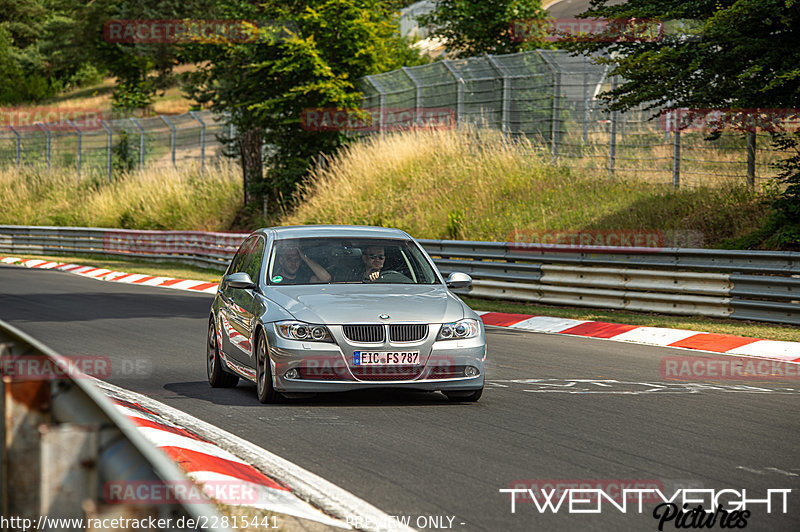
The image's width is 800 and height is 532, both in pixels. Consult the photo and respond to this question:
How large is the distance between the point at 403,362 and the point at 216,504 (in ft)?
11.3

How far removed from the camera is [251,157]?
115 feet

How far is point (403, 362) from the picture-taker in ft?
28.3

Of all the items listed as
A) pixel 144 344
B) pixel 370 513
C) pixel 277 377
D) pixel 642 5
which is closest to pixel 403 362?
pixel 277 377

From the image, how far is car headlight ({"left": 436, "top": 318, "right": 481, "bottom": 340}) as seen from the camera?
28.9 feet

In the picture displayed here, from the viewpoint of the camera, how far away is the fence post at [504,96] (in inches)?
1097

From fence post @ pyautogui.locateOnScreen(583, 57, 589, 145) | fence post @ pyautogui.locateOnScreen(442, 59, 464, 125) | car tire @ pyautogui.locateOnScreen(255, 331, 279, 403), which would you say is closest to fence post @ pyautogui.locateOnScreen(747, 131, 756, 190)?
fence post @ pyautogui.locateOnScreen(583, 57, 589, 145)

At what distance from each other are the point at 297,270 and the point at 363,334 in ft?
4.64

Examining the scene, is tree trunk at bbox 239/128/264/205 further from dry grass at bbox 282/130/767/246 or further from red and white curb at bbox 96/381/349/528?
red and white curb at bbox 96/381/349/528

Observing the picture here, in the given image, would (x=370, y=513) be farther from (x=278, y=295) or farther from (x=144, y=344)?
(x=144, y=344)

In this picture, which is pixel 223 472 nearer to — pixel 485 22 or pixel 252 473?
pixel 252 473
